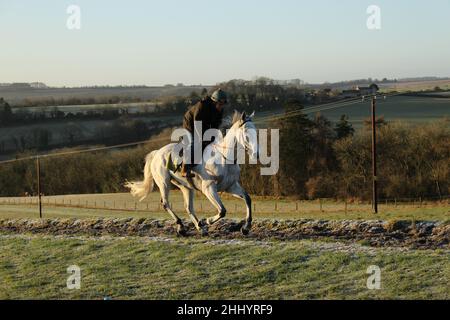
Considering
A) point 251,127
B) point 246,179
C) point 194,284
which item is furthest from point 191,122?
point 246,179

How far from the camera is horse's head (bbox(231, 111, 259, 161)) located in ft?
35.4

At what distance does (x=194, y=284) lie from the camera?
38.4 feet

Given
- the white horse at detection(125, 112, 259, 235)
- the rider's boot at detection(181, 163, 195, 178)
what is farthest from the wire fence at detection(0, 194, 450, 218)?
the rider's boot at detection(181, 163, 195, 178)

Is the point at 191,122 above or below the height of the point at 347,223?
above

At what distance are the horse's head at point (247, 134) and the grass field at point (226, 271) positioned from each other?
2471 mm

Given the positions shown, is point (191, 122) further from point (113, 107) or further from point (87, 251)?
point (113, 107)

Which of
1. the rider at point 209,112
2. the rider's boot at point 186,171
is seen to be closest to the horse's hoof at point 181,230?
the rider's boot at point 186,171

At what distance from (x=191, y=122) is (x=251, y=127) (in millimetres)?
1654

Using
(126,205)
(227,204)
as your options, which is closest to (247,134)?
(227,204)

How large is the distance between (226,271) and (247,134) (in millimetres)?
2942

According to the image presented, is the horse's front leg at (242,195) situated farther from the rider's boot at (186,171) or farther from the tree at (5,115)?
the tree at (5,115)

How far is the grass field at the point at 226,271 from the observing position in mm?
11008

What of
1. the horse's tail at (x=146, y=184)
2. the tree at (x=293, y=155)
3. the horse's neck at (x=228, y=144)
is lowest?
the tree at (x=293, y=155)
